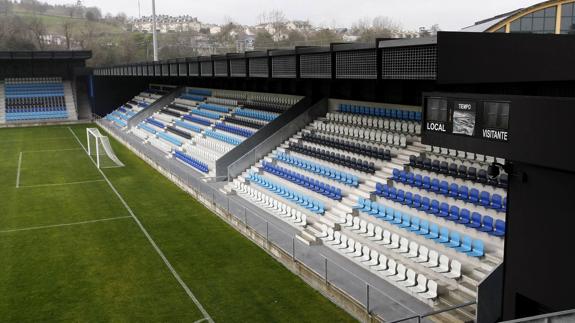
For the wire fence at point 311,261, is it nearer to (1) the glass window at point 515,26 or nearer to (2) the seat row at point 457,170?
(2) the seat row at point 457,170

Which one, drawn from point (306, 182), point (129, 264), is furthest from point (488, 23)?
point (129, 264)

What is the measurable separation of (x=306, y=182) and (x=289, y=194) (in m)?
0.83

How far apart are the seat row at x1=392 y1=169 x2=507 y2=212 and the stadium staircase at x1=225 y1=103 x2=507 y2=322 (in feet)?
0.10

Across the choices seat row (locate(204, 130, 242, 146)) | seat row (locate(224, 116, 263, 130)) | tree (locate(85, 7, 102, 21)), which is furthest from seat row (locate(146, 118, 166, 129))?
tree (locate(85, 7, 102, 21))

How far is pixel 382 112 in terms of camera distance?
21.5 metres

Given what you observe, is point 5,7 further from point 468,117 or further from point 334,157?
point 468,117

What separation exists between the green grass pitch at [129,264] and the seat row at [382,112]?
794 cm

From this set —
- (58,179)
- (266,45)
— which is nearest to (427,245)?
(266,45)

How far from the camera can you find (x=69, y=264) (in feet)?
49.7

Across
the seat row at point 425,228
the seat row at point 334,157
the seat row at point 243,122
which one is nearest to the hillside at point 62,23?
the seat row at point 243,122

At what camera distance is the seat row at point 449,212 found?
1266cm

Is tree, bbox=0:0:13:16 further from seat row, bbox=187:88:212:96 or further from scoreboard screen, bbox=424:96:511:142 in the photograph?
scoreboard screen, bbox=424:96:511:142

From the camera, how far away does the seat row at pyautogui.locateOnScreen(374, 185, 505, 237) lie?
12664 millimetres

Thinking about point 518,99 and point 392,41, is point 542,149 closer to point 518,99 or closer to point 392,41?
point 518,99
